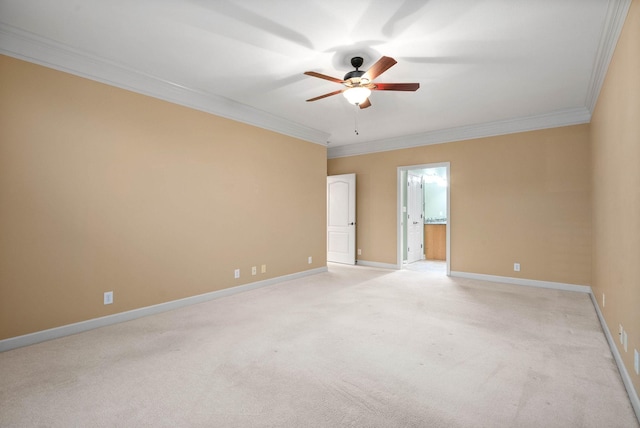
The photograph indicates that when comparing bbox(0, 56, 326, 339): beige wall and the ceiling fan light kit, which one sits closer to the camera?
bbox(0, 56, 326, 339): beige wall

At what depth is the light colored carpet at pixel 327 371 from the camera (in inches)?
70.6

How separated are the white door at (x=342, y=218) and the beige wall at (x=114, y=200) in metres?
2.39

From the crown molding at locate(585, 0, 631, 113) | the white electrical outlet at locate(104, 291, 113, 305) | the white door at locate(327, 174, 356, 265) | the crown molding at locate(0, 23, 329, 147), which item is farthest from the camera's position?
the white door at locate(327, 174, 356, 265)

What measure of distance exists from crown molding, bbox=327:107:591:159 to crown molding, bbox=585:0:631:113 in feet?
3.12

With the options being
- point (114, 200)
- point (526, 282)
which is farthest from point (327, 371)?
point (526, 282)

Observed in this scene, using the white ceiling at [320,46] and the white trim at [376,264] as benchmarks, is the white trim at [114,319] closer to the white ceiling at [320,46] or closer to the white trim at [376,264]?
the white ceiling at [320,46]

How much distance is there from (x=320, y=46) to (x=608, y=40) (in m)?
2.48

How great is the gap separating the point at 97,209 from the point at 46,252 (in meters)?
0.57

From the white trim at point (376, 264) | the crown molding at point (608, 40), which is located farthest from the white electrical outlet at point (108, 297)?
the crown molding at point (608, 40)

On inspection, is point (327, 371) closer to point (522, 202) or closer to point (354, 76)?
point (354, 76)

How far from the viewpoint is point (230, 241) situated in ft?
14.6

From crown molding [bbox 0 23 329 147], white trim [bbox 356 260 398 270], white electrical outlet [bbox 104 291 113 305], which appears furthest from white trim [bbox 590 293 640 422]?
crown molding [bbox 0 23 329 147]

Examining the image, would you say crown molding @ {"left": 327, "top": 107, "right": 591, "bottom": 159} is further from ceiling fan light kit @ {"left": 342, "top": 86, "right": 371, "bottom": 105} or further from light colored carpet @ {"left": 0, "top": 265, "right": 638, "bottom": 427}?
ceiling fan light kit @ {"left": 342, "top": 86, "right": 371, "bottom": 105}

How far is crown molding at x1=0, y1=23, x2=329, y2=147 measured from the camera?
2688 millimetres
